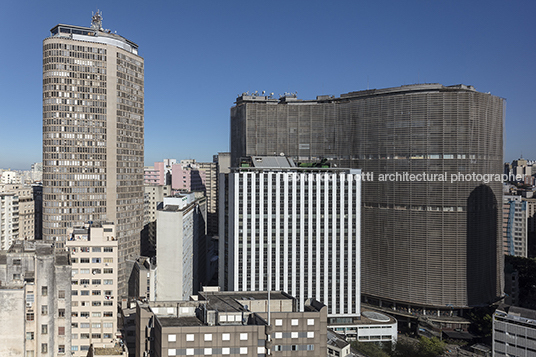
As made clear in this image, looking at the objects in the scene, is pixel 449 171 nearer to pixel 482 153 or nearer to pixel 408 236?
pixel 482 153

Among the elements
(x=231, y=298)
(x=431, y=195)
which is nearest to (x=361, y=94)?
(x=431, y=195)

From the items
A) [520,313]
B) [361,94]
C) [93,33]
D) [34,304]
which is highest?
[93,33]

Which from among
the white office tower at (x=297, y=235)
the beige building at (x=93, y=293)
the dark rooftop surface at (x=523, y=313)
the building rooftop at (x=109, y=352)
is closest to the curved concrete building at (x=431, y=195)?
the white office tower at (x=297, y=235)

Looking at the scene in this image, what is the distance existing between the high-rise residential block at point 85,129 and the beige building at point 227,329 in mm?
87862

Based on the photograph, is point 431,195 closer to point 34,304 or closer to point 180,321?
point 180,321

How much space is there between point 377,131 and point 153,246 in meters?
110

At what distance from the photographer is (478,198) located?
138 meters

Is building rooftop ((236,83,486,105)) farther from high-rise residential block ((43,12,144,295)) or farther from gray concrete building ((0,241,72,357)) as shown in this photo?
gray concrete building ((0,241,72,357))

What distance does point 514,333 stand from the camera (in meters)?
92.0

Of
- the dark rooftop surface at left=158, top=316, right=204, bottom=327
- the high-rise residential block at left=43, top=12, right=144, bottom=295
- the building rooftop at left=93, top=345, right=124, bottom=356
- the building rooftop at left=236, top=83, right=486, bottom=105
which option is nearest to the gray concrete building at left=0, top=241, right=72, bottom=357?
the building rooftop at left=93, top=345, right=124, bottom=356

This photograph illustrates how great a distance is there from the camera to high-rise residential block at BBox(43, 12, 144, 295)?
139m

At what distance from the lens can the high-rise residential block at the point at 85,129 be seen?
139 m

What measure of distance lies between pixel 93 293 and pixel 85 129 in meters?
71.1

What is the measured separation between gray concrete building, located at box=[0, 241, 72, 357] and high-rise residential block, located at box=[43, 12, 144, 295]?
7767 centimetres
